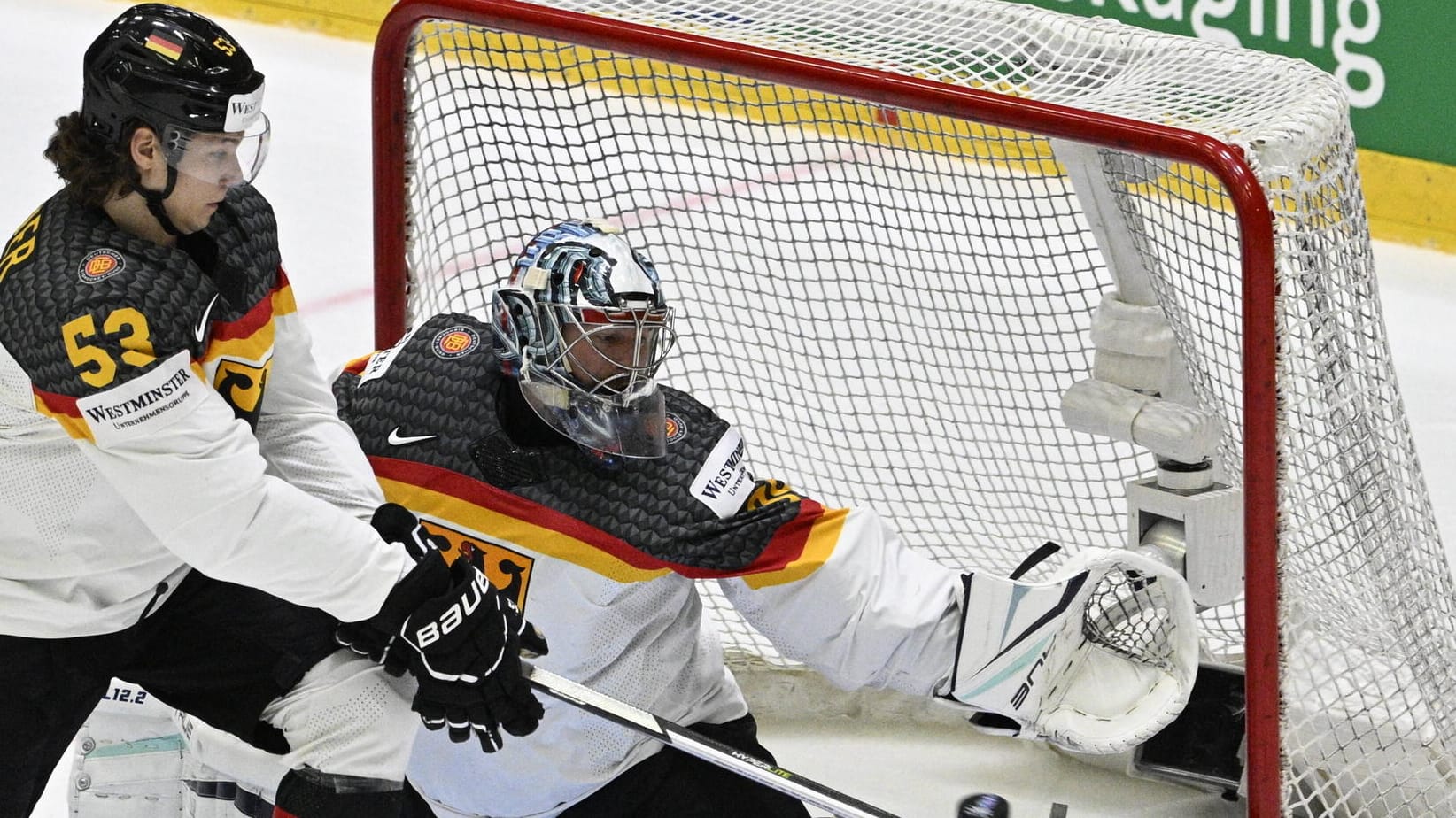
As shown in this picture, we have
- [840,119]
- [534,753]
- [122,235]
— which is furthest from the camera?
[840,119]

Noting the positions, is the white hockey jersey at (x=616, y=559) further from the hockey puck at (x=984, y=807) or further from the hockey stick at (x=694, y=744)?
the hockey puck at (x=984, y=807)

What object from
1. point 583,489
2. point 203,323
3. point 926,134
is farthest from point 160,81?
point 926,134

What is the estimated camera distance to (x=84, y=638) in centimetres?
209

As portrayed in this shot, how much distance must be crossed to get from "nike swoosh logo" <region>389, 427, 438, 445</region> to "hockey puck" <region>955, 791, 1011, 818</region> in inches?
42.4

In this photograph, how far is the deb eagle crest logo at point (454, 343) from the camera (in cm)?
227

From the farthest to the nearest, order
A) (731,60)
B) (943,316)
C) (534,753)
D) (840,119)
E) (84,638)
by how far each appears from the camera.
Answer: (943,316), (840,119), (731,60), (534,753), (84,638)

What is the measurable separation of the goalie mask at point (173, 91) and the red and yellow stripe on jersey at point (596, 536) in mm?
484

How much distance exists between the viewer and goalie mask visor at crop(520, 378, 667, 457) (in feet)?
7.01

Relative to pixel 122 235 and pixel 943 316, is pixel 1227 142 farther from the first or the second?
pixel 122 235

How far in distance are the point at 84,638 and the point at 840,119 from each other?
1237mm

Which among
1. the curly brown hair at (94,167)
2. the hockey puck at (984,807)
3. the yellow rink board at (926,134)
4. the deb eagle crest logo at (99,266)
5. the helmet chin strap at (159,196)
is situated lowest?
the hockey puck at (984,807)

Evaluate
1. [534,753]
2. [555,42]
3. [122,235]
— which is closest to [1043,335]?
[555,42]

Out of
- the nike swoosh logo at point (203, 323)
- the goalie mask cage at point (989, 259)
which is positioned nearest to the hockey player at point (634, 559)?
the goalie mask cage at point (989, 259)

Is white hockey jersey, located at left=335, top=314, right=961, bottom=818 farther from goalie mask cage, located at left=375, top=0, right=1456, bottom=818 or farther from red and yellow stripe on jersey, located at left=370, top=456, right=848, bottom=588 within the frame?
goalie mask cage, located at left=375, top=0, right=1456, bottom=818
